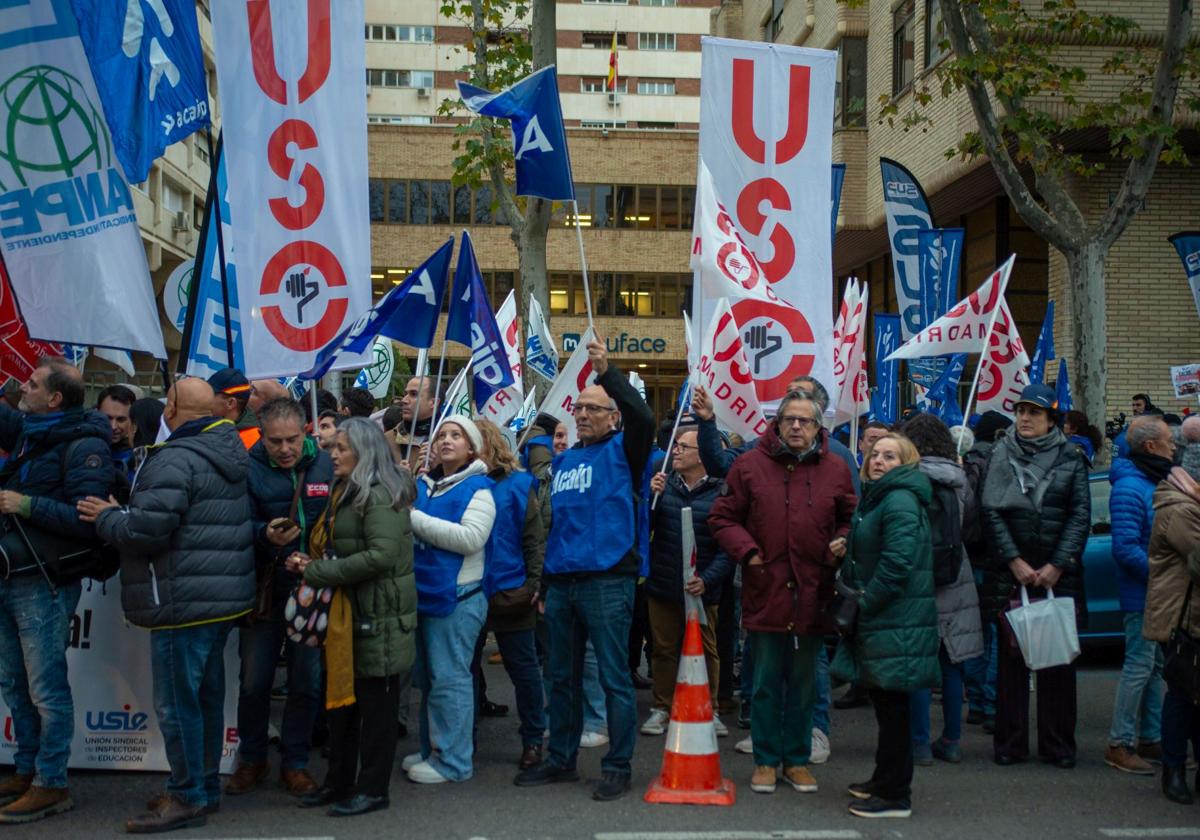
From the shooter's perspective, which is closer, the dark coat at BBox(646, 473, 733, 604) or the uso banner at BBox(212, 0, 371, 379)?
the uso banner at BBox(212, 0, 371, 379)

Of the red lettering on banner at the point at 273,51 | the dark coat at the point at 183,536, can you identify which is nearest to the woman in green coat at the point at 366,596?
the dark coat at the point at 183,536

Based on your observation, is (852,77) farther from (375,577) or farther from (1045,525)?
(375,577)

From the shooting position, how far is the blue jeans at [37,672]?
6133mm

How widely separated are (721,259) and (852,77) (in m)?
19.5

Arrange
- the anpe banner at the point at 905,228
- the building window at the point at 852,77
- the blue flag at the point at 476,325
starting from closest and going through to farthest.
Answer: the blue flag at the point at 476,325, the anpe banner at the point at 905,228, the building window at the point at 852,77

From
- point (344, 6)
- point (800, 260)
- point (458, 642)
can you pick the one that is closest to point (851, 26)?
point (800, 260)

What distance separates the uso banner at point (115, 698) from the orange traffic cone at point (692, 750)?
2.34m

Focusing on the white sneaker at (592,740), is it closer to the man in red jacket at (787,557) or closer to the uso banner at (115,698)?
the man in red jacket at (787,557)

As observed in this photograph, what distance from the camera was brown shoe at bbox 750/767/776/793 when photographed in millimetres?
6676

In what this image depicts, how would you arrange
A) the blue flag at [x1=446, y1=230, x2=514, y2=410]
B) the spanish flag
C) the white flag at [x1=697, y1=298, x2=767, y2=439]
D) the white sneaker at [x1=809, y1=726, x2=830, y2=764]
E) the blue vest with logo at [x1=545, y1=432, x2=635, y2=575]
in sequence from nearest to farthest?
the blue vest with logo at [x1=545, y1=432, x2=635, y2=575], the white sneaker at [x1=809, y1=726, x2=830, y2=764], the white flag at [x1=697, y1=298, x2=767, y2=439], the blue flag at [x1=446, y1=230, x2=514, y2=410], the spanish flag

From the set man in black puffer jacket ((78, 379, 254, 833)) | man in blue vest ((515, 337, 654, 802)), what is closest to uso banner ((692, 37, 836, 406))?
man in blue vest ((515, 337, 654, 802))

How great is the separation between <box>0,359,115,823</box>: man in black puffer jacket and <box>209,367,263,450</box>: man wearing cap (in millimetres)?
775

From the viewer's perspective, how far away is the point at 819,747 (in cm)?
738

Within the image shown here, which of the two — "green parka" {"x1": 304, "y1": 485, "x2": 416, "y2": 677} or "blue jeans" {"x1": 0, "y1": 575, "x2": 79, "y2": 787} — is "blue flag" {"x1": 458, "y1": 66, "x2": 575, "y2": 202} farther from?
"blue jeans" {"x1": 0, "y1": 575, "x2": 79, "y2": 787}
